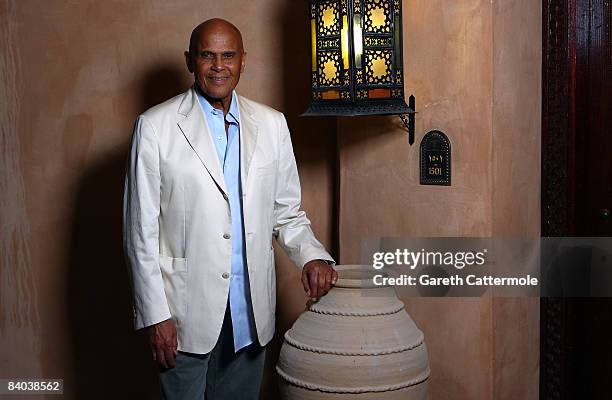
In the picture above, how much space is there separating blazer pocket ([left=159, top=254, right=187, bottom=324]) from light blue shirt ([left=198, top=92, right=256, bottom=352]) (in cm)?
15

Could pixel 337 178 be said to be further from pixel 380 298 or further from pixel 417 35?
pixel 380 298

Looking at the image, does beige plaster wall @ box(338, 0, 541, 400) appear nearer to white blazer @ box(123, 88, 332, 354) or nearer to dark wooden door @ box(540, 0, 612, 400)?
dark wooden door @ box(540, 0, 612, 400)

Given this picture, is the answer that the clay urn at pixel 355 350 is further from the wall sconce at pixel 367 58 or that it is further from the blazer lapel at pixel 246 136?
the wall sconce at pixel 367 58

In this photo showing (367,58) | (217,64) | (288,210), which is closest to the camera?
(217,64)

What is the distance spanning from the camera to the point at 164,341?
93.3 inches

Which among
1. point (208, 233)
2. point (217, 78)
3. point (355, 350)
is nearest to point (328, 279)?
point (355, 350)

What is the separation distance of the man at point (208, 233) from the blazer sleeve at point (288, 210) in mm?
17

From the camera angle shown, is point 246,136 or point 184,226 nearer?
point 184,226

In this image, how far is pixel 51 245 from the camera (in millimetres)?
3564

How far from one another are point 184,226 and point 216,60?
20.1 inches

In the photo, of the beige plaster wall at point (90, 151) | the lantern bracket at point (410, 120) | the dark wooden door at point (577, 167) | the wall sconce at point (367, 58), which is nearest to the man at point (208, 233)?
the wall sconce at point (367, 58)

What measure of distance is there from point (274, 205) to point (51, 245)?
136cm

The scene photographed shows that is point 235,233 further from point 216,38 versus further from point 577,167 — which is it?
point 577,167

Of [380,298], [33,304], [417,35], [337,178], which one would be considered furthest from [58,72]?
[380,298]
